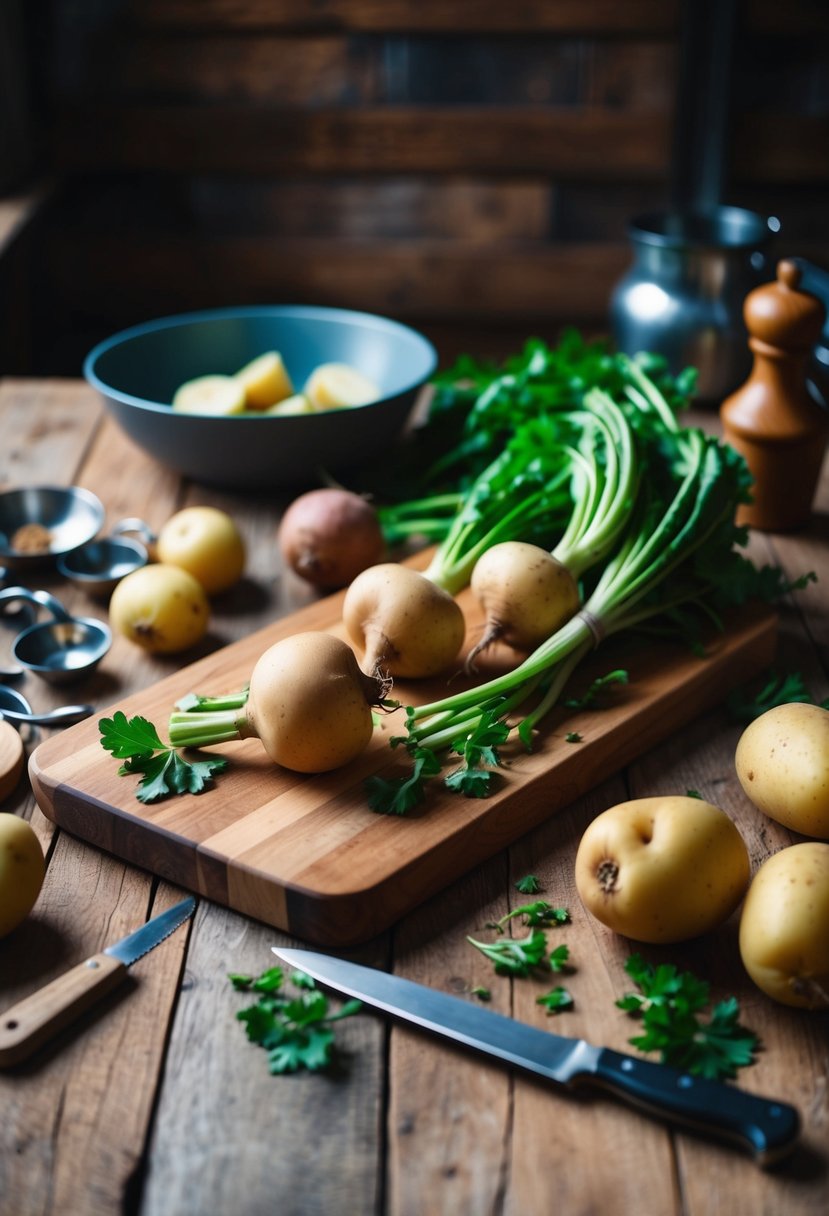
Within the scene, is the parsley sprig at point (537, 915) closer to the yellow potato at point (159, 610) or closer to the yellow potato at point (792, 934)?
the yellow potato at point (792, 934)

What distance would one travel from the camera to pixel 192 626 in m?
1.57

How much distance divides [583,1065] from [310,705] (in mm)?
438

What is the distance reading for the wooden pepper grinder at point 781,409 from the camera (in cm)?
176

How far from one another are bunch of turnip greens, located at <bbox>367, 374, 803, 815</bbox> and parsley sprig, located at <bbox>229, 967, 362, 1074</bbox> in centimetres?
22

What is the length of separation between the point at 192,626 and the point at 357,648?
0.79 feet

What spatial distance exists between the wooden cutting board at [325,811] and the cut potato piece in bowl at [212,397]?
0.62 m

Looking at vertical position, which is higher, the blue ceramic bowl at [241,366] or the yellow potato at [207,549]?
the blue ceramic bowl at [241,366]

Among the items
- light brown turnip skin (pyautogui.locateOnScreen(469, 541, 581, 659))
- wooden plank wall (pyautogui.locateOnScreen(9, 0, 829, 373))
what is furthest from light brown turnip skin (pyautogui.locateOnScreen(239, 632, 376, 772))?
wooden plank wall (pyautogui.locateOnScreen(9, 0, 829, 373))

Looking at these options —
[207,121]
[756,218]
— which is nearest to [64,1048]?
[756,218]

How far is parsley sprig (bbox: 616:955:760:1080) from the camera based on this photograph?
957mm

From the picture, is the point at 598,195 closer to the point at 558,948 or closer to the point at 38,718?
the point at 38,718

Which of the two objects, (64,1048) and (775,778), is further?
(775,778)

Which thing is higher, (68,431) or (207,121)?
(207,121)

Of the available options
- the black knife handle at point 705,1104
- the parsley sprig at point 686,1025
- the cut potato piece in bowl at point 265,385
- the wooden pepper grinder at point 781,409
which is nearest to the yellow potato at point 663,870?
the parsley sprig at point 686,1025
